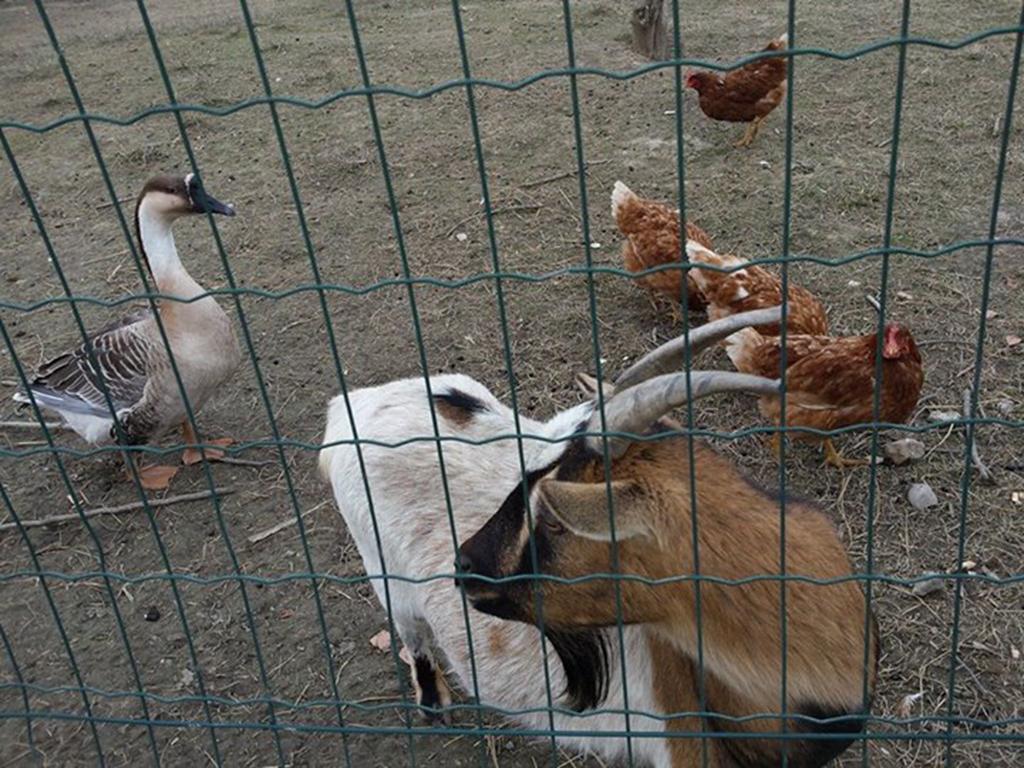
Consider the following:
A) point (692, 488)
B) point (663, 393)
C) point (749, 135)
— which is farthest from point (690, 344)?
point (749, 135)

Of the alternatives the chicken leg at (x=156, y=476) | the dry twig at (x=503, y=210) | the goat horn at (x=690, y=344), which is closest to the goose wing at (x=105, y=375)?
the chicken leg at (x=156, y=476)

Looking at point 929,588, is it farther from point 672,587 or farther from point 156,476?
point 156,476

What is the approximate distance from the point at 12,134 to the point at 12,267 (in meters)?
2.69

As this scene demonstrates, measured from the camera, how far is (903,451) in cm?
401

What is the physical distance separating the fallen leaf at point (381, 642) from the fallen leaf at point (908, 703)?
5.47ft

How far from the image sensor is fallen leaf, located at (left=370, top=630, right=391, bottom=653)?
11.6 ft

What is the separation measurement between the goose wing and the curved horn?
279 cm

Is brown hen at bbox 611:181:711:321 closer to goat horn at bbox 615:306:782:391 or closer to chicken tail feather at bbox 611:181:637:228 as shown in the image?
chicken tail feather at bbox 611:181:637:228

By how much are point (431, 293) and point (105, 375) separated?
1.85 metres

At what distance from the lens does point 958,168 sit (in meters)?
6.10

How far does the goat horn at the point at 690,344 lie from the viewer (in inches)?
82.8

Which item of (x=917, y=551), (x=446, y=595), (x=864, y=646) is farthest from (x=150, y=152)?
(x=864, y=646)

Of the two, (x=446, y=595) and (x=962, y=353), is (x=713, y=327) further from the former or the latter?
(x=962, y=353)

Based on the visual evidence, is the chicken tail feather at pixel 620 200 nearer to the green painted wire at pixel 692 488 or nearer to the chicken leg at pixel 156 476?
the chicken leg at pixel 156 476
